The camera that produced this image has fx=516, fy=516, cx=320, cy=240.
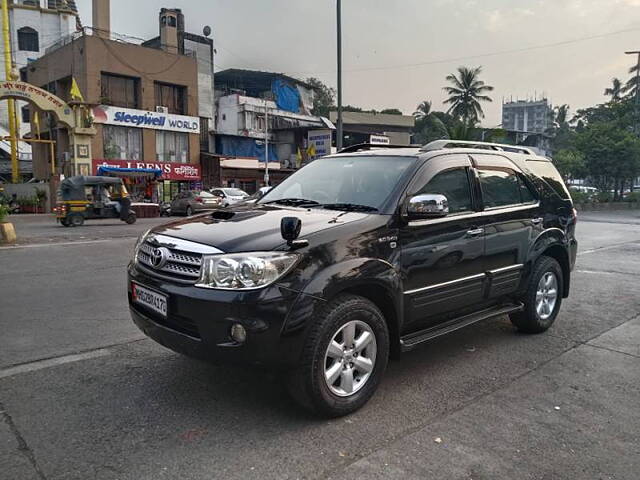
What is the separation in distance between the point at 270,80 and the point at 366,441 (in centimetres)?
4872

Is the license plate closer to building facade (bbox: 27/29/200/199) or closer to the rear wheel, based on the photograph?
the rear wheel

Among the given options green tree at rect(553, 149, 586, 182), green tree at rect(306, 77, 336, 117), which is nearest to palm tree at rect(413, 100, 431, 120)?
green tree at rect(306, 77, 336, 117)

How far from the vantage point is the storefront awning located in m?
30.7

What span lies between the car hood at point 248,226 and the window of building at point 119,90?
3133cm

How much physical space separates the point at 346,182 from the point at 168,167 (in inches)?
1270

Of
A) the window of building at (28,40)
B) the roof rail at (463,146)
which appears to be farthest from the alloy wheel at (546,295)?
the window of building at (28,40)

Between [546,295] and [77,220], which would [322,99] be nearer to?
[77,220]

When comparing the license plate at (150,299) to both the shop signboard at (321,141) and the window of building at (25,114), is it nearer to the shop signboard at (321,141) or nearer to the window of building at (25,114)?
the shop signboard at (321,141)

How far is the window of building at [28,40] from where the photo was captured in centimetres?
4588

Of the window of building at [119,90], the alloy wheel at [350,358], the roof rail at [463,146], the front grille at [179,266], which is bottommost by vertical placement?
the alloy wheel at [350,358]

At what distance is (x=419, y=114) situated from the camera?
240 feet

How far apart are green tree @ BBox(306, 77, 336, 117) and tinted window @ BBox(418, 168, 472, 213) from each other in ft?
195

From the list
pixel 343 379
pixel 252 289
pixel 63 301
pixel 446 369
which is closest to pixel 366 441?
pixel 343 379

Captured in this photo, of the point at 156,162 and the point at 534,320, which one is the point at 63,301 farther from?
the point at 156,162
